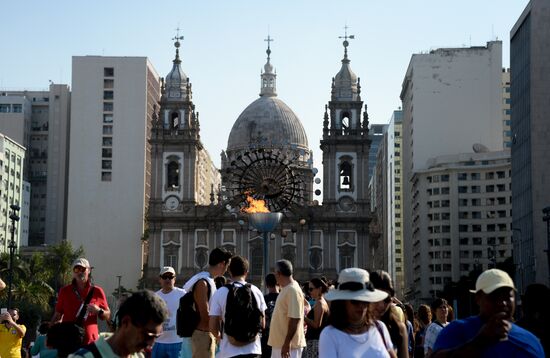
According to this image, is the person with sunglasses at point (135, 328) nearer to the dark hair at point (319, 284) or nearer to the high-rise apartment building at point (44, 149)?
the dark hair at point (319, 284)

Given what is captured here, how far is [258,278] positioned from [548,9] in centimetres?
3515

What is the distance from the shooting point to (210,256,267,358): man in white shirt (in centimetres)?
1295

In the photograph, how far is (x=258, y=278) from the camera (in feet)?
311

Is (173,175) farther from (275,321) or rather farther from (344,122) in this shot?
(275,321)

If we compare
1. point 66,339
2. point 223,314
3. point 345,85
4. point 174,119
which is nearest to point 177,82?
point 174,119

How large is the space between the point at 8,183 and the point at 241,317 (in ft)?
317

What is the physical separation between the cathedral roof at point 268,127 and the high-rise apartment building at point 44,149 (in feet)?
74.3

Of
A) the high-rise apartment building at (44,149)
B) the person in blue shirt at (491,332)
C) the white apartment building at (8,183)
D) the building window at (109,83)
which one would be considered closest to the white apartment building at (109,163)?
the building window at (109,83)

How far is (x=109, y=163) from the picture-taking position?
120 metres

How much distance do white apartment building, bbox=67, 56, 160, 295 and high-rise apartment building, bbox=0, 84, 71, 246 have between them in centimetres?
770

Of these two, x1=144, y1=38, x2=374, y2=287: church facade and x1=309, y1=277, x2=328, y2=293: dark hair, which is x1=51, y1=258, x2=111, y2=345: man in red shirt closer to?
x1=309, y1=277, x2=328, y2=293: dark hair

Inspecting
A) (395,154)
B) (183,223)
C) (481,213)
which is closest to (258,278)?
(183,223)

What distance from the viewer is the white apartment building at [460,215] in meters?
107

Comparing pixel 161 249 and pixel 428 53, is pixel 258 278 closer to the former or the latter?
pixel 161 249
